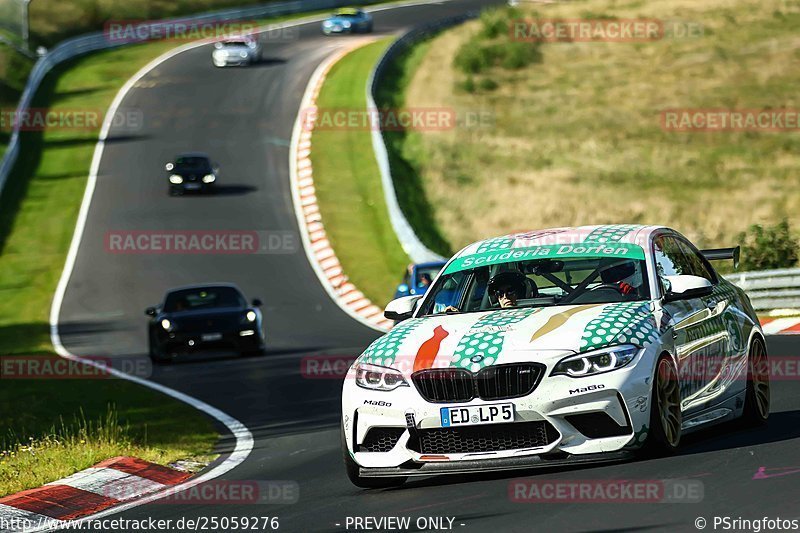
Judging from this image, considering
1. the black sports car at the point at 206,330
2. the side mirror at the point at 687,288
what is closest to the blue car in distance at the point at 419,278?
the black sports car at the point at 206,330

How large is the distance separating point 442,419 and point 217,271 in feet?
91.8

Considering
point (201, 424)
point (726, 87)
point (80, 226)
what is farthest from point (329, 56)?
point (201, 424)

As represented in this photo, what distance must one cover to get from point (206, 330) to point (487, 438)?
49.2 ft

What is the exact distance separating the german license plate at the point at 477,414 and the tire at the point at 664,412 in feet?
2.91

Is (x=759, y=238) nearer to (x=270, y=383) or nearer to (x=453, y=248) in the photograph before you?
(x=270, y=383)

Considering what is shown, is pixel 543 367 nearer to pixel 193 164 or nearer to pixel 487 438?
pixel 487 438

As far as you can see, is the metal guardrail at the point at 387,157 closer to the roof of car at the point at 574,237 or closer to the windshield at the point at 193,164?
the windshield at the point at 193,164

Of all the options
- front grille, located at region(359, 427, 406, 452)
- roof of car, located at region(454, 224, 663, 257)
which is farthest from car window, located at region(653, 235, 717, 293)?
front grille, located at region(359, 427, 406, 452)

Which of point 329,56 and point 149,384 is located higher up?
point 329,56

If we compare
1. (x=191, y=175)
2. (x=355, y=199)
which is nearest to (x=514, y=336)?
(x=355, y=199)

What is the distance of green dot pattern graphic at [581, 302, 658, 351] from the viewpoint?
877 centimetres

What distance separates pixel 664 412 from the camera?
8953 millimetres

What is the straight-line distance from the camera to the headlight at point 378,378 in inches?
353

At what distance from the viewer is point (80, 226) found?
42.1m
